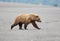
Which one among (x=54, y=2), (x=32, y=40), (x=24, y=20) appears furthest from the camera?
(x=54, y=2)

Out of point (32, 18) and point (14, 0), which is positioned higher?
point (32, 18)

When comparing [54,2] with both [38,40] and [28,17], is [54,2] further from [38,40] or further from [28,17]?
[38,40]

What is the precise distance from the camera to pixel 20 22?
48.6 ft

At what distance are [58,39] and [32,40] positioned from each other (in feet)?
3.07

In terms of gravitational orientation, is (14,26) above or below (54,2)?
above

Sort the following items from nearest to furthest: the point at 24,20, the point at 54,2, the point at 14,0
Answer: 1. the point at 24,20
2. the point at 54,2
3. the point at 14,0

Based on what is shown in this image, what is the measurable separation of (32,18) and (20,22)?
1.83 feet

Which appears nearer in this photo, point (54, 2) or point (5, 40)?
point (5, 40)

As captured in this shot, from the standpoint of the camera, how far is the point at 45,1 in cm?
5903

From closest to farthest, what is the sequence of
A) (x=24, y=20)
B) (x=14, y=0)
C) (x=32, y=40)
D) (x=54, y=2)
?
(x=32, y=40), (x=24, y=20), (x=54, y=2), (x=14, y=0)

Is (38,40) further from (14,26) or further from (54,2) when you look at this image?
(54,2)

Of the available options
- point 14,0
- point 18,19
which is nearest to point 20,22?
point 18,19

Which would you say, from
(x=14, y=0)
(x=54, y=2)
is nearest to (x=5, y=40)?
(x=54, y=2)

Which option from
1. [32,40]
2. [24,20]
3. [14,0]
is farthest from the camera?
[14,0]
